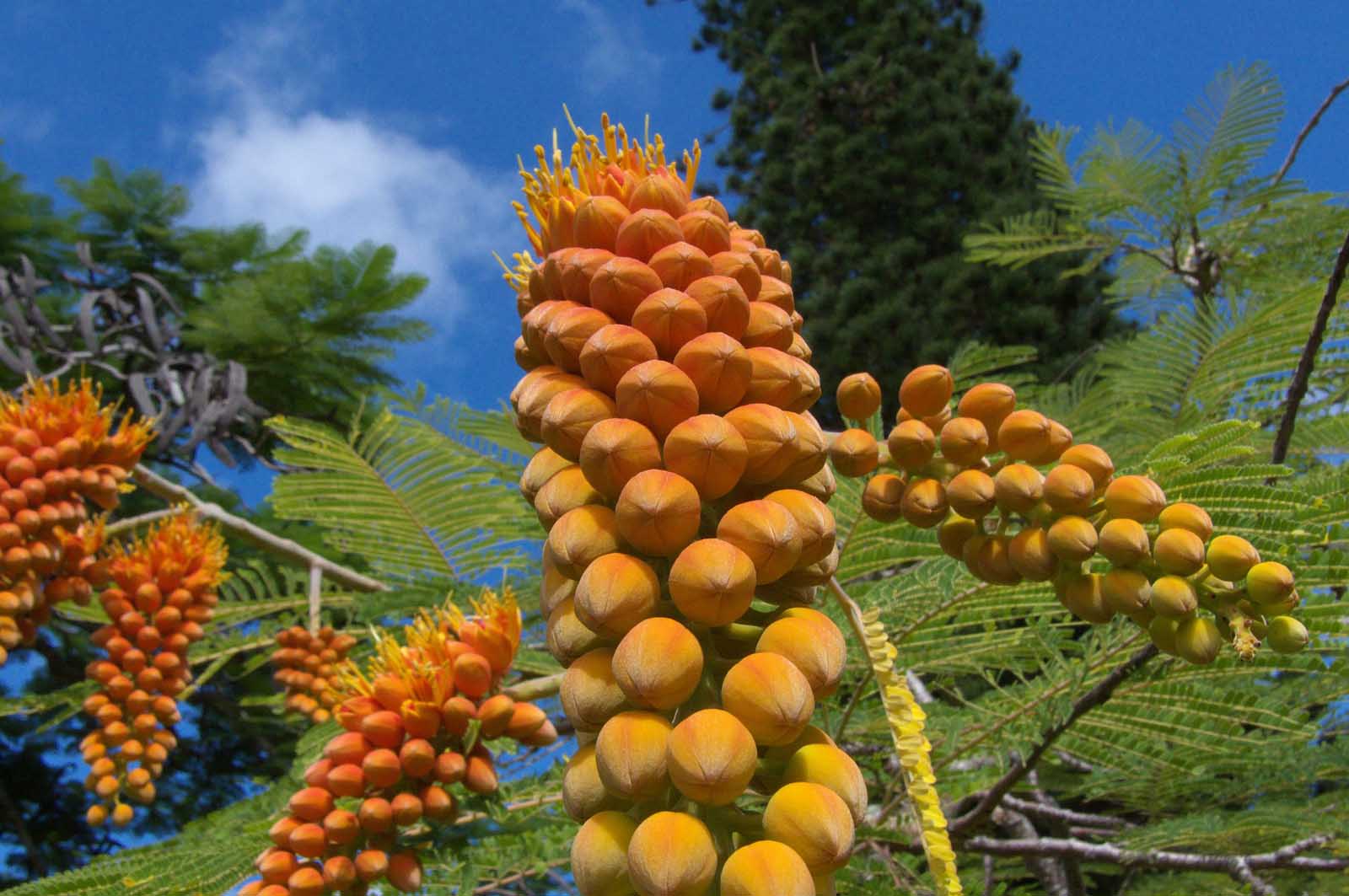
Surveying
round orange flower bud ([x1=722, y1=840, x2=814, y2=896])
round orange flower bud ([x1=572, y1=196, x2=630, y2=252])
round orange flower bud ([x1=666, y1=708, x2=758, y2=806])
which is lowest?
round orange flower bud ([x1=722, y1=840, x2=814, y2=896])

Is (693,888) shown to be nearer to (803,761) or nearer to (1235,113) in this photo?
(803,761)

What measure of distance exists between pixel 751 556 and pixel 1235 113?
354 centimetres

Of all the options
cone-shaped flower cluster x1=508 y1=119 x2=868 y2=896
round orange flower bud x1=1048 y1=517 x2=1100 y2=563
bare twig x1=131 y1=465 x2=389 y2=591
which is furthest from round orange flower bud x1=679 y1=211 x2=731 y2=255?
bare twig x1=131 y1=465 x2=389 y2=591

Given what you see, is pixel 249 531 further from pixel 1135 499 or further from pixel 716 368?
pixel 1135 499

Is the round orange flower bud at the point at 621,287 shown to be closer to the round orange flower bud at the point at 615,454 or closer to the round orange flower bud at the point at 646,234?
the round orange flower bud at the point at 646,234

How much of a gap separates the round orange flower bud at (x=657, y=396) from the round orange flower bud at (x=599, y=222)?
0.71ft

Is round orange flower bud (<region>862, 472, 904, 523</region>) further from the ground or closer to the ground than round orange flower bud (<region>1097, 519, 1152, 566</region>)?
further from the ground

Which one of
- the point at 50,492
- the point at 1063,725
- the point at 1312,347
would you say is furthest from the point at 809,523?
the point at 50,492

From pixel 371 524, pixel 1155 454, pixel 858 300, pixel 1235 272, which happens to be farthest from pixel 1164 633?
pixel 858 300

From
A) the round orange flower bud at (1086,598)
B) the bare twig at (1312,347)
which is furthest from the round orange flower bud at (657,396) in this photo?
the bare twig at (1312,347)

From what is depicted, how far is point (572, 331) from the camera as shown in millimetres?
845

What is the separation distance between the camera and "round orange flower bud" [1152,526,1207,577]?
0.81 meters

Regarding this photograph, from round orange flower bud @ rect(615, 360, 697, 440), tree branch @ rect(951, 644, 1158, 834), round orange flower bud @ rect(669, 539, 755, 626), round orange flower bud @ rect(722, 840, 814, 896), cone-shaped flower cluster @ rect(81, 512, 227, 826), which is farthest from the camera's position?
cone-shaped flower cluster @ rect(81, 512, 227, 826)

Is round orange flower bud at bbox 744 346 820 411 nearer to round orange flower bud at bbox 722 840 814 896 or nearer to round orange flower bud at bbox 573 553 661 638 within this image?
round orange flower bud at bbox 573 553 661 638
